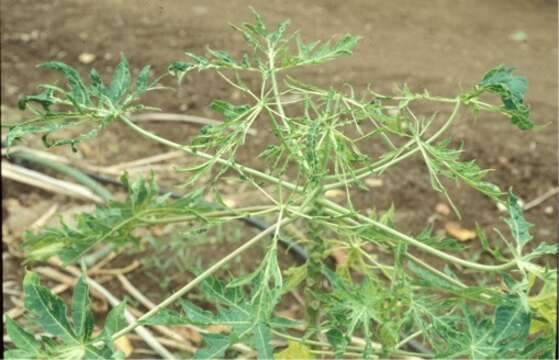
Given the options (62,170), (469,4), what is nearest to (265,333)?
(62,170)

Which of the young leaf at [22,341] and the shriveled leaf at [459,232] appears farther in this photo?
the shriveled leaf at [459,232]

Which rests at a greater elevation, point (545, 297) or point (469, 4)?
point (545, 297)

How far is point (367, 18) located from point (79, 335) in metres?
3.28

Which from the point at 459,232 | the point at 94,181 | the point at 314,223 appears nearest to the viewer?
the point at 314,223

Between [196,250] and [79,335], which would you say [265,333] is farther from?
[196,250]

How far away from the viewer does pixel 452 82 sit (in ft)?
12.4

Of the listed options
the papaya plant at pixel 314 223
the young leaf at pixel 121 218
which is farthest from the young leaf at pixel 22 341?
the young leaf at pixel 121 218

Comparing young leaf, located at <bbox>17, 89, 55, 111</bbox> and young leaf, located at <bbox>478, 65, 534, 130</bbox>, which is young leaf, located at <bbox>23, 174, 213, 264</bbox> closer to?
young leaf, located at <bbox>17, 89, 55, 111</bbox>

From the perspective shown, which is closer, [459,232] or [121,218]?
[121,218]

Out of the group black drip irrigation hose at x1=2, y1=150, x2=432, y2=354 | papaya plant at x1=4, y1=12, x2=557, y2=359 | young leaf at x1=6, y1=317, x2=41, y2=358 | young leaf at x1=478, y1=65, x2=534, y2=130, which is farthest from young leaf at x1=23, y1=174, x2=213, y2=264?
black drip irrigation hose at x1=2, y1=150, x2=432, y2=354

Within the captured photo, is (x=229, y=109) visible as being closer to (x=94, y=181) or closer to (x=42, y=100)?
(x=42, y=100)

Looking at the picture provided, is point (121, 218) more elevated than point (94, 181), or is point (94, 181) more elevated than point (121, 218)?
point (121, 218)

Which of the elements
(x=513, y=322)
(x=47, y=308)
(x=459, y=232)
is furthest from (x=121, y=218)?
(x=459, y=232)

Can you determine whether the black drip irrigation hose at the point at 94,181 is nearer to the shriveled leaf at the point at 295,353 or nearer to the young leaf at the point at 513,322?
the shriveled leaf at the point at 295,353
